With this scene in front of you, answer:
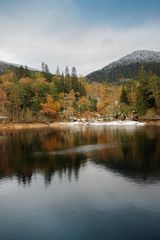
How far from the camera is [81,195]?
3431cm

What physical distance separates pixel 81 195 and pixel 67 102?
13110 cm

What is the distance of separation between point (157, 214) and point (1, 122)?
118241mm

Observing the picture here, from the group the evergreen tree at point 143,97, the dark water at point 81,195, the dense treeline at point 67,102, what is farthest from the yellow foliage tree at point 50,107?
the dark water at point 81,195

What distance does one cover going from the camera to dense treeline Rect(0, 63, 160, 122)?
444ft

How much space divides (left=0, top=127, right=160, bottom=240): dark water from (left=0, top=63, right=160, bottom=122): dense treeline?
7646cm

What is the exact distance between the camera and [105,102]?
173 m

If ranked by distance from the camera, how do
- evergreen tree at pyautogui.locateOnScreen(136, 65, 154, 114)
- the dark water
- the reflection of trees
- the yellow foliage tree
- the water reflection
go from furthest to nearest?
1. the yellow foliage tree
2. evergreen tree at pyautogui.locateOnScreen(136, 65, 154, 114)
3. the water reflection
4. the reflection of trees
5. the dark water

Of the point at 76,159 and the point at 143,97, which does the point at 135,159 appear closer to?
the point at 76,159

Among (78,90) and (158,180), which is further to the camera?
(78,90)

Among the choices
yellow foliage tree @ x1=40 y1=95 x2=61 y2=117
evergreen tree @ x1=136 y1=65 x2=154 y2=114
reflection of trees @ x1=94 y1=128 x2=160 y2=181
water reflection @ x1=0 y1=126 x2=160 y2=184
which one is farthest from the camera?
yellow foliage tree @ x1=40 y1=95 x2=61 y2=117

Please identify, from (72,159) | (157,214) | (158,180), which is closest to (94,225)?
(157,214)

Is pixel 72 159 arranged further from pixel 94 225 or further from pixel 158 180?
pixel 94 225

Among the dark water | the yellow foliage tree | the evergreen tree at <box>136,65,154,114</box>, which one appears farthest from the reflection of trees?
the yellow foliage tree

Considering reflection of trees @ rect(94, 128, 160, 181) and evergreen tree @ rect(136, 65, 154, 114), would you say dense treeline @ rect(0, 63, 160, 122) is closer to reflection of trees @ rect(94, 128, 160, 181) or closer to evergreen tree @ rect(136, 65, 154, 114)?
evergreen tree @ rect(136, 65, 154, 114)
